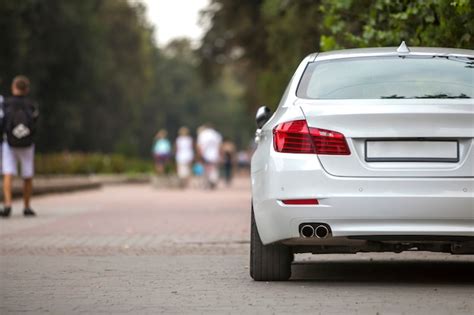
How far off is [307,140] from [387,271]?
2.00m

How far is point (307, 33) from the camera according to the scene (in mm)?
22500

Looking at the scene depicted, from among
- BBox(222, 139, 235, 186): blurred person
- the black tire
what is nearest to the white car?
the black tire

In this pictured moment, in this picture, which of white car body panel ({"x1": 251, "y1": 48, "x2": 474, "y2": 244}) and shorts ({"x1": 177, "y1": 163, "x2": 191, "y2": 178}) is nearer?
white car body panel ({"x1": 251, "y1": 48, "x2": 474, "y2": 244})

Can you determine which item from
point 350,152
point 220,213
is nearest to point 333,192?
point 350,152

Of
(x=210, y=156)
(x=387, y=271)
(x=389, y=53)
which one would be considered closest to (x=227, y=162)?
(x=210, y=156)

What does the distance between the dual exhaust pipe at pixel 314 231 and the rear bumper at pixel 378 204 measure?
1.8 inches

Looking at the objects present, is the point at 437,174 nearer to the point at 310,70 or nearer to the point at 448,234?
the point at 448,234

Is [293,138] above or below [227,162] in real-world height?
above

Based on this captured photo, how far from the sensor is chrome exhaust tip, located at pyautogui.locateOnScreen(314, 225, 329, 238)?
332 inches

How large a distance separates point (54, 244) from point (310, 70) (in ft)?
15.9

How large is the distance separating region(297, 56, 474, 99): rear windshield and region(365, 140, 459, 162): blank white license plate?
437mm

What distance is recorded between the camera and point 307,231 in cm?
848

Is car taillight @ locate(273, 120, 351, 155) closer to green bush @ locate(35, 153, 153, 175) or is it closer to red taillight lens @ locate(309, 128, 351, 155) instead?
red taillight lens @ locate(309, 128, 351, 155)

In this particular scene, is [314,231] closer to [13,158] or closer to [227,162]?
[13,158]
